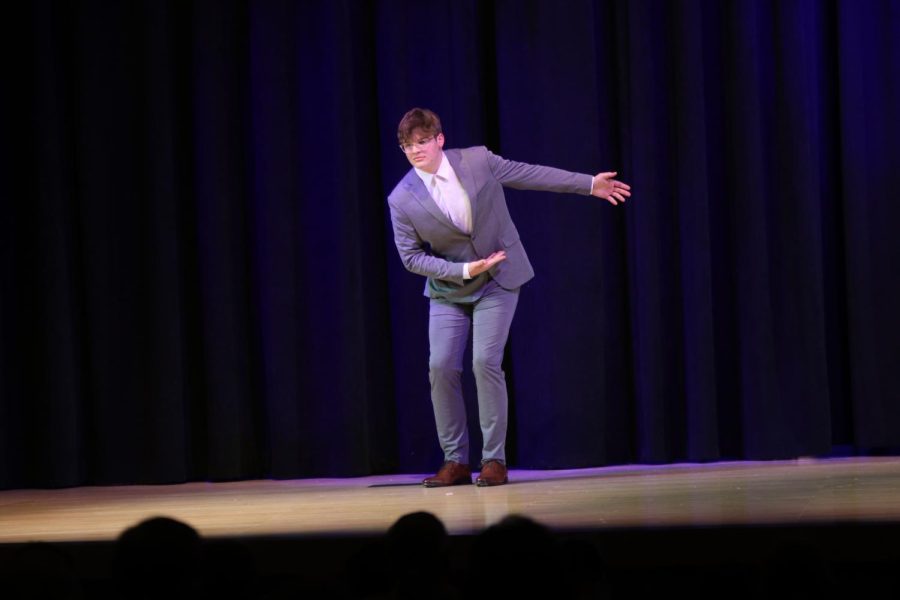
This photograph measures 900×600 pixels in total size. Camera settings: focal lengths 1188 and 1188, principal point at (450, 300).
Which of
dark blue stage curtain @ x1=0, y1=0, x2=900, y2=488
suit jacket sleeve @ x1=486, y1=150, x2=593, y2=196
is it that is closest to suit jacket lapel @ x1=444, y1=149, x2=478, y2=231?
suit jacket sleeve @ x1=486, y1=150, x2=593, y2=196

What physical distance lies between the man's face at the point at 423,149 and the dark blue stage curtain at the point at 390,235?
717mm

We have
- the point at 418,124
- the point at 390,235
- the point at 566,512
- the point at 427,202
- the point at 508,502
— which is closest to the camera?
the point at 566,512

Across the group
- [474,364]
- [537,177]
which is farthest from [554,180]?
[474,364]

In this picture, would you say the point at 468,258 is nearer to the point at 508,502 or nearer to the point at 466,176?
the point at 466,176

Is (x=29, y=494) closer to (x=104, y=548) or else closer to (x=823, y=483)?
(x=104, y=548)

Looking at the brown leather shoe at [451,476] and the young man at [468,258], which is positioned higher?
the young man at [468,258]

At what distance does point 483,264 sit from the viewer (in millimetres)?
4445

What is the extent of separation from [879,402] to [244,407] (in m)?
2.81

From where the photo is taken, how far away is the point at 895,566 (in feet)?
8.62

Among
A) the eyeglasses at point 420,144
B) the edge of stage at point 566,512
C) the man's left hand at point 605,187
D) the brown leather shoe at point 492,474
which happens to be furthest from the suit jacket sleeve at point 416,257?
the edge of stage at point 566,512

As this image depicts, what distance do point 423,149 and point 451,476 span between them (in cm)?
127

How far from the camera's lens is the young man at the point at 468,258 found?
180 inches

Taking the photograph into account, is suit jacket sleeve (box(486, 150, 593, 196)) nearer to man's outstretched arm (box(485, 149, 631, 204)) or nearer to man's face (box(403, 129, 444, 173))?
man's outstretched arm (box(485, 149, 631, 204))

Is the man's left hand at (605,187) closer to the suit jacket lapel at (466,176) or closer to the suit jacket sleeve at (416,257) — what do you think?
the suit jacket lapel at (466,176)
